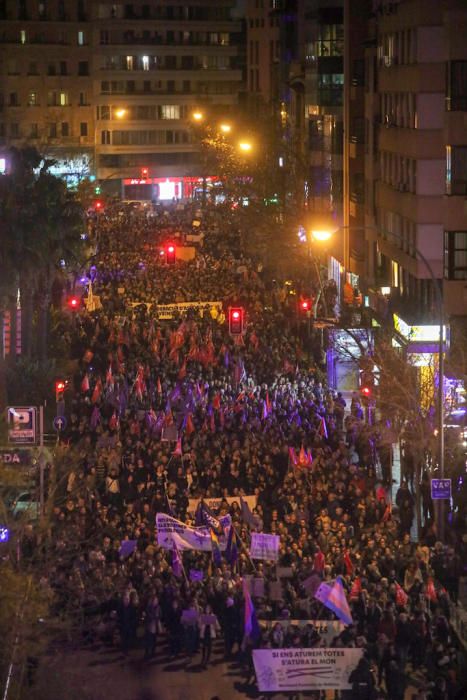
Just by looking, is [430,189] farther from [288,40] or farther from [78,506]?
[288,40]

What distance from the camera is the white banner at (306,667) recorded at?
73.2 ft

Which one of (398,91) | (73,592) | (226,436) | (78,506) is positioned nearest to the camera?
(73,592)

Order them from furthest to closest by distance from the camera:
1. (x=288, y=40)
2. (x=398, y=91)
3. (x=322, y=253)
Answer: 1. (x=288, y=40)
2. (x=322, y=253)
3. (x=398, y=91)

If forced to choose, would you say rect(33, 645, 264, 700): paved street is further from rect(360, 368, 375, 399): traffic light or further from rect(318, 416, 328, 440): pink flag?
rect(360, 368, 375, 399): traffic light

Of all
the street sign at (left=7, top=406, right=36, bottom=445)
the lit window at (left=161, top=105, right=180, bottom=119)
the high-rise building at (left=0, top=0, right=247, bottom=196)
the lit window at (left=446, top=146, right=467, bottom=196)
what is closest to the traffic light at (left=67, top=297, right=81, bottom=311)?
the lit window at (left=446, top=146, right=467, bottom=196)

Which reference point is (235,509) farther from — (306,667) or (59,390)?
(59,390)

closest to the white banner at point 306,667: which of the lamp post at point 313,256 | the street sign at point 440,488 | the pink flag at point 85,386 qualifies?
the street sign at point 440,488

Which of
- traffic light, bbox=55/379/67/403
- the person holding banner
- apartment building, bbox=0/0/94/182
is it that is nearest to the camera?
the person holding banner

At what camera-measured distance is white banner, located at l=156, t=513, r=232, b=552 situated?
88.8 ft

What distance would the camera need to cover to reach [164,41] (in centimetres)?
13250

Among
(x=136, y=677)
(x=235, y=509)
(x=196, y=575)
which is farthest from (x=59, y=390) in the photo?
(x=136, y=677)

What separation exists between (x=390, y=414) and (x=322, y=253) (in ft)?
129

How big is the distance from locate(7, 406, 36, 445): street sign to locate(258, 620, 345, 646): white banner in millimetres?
8672

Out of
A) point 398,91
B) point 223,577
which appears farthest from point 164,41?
point 223,577
